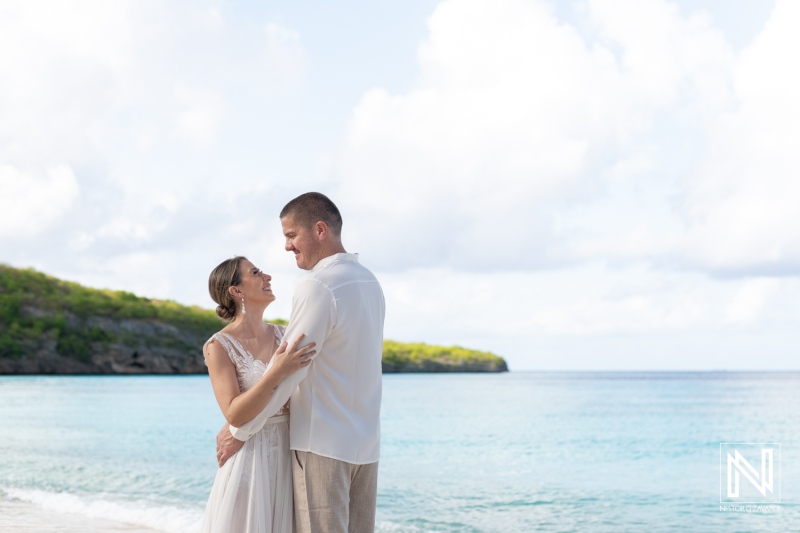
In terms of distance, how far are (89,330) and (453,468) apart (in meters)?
53.1

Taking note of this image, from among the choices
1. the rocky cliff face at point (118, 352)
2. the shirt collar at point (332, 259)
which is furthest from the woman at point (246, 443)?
the rocky cliff face at point (118, 352)

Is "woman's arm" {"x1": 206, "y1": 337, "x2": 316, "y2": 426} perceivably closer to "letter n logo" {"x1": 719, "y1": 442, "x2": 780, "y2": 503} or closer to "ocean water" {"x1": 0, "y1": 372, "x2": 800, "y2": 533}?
"ocean water" {"x1": 0, "y1": 372, "x2": 800, "y2": 533}

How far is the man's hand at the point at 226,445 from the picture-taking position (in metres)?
3.24

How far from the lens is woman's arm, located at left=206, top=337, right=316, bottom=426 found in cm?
284

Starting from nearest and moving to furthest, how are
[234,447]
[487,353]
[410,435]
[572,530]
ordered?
1. [234,447]
2. [572,530]
3. [410,435]
4. [487,353]

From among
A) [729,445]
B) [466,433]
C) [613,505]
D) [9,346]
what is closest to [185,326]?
[9,346]

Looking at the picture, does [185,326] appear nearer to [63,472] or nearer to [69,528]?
[63,472]

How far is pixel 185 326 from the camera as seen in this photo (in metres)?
72.2

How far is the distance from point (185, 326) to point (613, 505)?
2482 inches

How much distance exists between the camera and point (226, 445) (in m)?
3.26

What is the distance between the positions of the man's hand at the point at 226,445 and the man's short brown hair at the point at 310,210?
904 mm

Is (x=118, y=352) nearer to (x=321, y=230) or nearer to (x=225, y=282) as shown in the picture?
(x=225, y=282)

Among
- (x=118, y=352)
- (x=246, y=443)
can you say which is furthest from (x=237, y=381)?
(x=118, y=352)

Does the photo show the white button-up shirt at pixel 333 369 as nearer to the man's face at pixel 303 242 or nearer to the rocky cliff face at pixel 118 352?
the man's face at pixel 303 242
